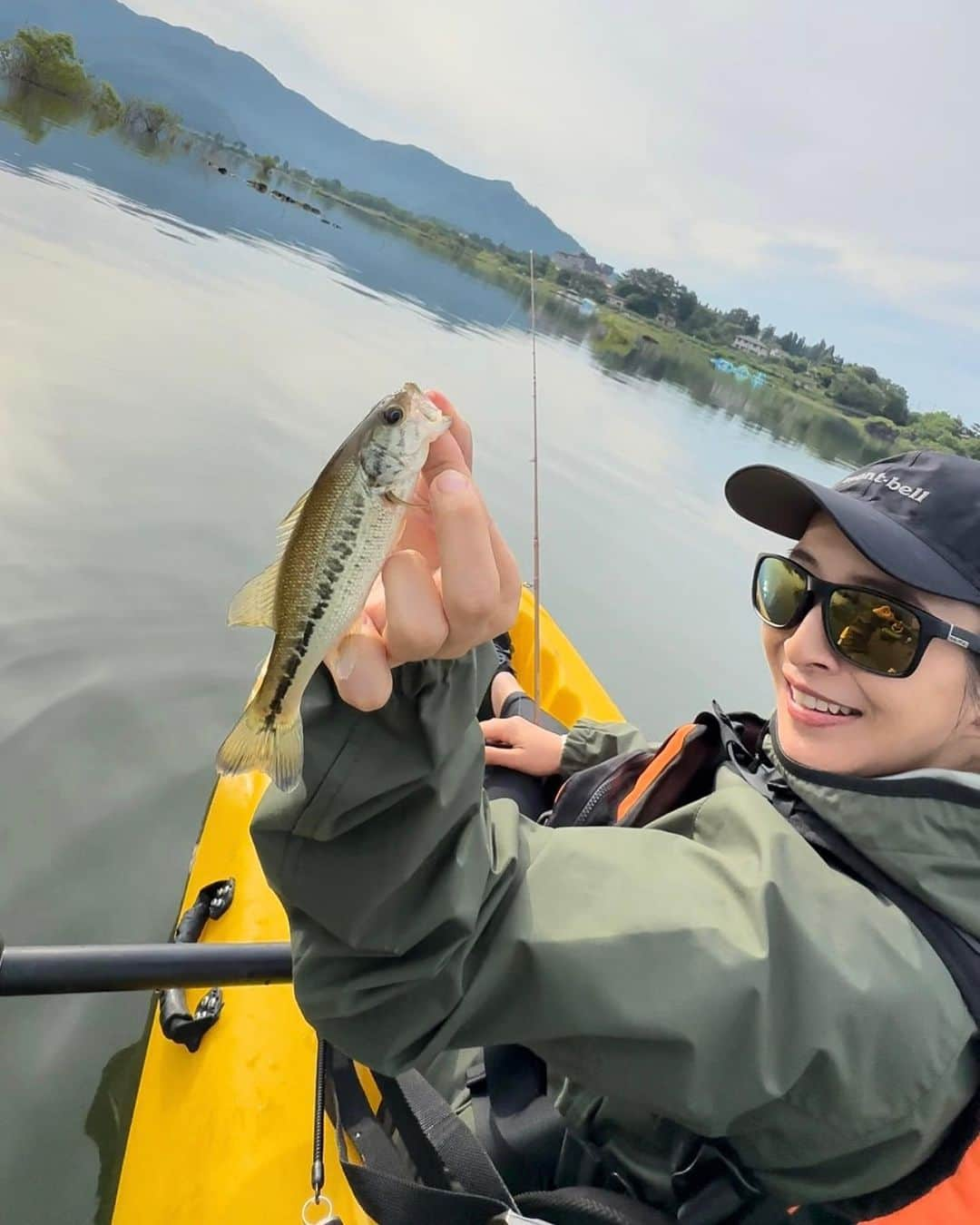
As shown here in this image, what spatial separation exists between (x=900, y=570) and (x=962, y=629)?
181 mm

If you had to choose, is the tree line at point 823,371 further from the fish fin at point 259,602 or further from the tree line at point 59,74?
the tree line at point 59,74

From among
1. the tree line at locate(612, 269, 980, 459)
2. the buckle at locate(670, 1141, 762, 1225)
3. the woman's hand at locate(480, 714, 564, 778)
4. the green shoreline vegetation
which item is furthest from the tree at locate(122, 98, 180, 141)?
the buckle at locate(670, 1141, 762, 1225)

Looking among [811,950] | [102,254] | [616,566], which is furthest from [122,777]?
[102,254]

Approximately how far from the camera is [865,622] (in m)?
1.87

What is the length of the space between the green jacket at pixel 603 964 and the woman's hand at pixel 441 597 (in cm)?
7

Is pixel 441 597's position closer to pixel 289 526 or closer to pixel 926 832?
pixel 289 526

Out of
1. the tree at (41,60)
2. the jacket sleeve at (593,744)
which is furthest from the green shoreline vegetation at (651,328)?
the jacket sleeve at (593,744)

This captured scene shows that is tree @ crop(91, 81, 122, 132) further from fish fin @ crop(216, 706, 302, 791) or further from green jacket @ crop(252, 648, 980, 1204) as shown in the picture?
green jacket @ crop(252, 648, 980, 1204)

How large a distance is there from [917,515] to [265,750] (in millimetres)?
1544

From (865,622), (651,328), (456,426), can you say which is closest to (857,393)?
(651,328)

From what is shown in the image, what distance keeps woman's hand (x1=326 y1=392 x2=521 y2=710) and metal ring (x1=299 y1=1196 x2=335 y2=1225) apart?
5.32 feet

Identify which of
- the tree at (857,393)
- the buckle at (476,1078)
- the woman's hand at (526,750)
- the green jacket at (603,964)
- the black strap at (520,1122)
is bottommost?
the buckle at (476,1078)

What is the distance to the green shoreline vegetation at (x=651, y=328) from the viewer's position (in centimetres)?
3509

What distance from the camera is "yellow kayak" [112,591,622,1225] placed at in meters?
2.29
